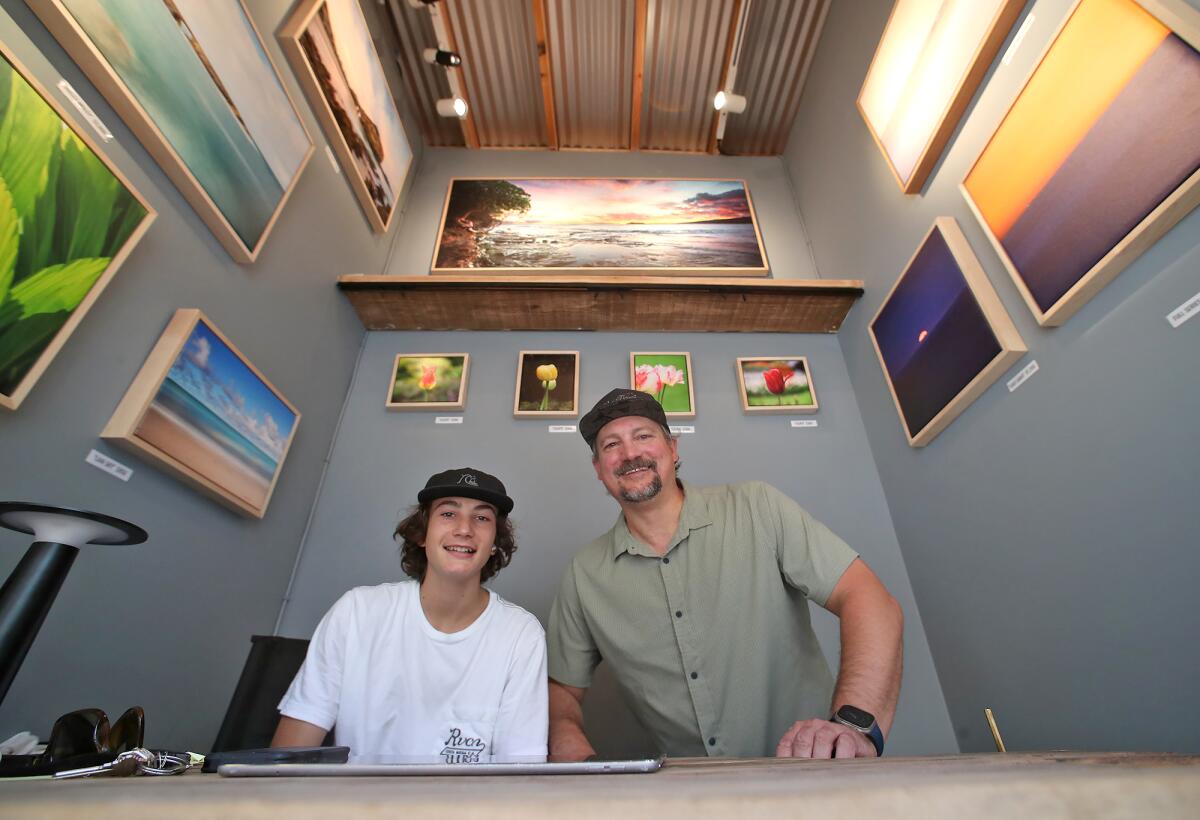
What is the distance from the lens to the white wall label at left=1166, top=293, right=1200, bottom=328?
1.27 metres

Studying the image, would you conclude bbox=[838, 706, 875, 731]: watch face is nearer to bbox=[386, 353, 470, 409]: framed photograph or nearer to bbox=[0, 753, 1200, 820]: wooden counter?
bbox=[0, 753, 1200, 820]: wooden counter

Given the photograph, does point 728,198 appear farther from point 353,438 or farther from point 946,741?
point 946,741

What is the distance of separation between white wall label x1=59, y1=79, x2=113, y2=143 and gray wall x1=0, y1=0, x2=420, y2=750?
0.9 inches

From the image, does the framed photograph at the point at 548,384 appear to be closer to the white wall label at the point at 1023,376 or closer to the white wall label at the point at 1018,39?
the white wall label at the point at 1023,376

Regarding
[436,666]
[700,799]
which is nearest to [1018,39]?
[700,799]

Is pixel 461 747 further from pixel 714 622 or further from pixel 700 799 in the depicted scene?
pixel 700 799

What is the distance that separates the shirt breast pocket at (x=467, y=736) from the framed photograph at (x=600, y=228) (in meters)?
2.45

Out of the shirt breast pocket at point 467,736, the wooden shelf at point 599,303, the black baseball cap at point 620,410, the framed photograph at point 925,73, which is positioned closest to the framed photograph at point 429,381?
the wooden shelf at point 599,303

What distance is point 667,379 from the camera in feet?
9.78

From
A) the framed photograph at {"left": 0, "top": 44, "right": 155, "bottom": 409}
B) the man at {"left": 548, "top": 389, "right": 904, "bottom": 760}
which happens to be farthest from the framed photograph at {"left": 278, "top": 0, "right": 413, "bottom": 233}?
the man at {"left": 548, "top": 389, "right": 904, "bottom": 760}

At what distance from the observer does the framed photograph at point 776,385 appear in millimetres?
2918

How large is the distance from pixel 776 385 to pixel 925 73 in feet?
5.16

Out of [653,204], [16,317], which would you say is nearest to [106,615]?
[16,317]

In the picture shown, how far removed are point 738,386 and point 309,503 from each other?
2.35 meters
